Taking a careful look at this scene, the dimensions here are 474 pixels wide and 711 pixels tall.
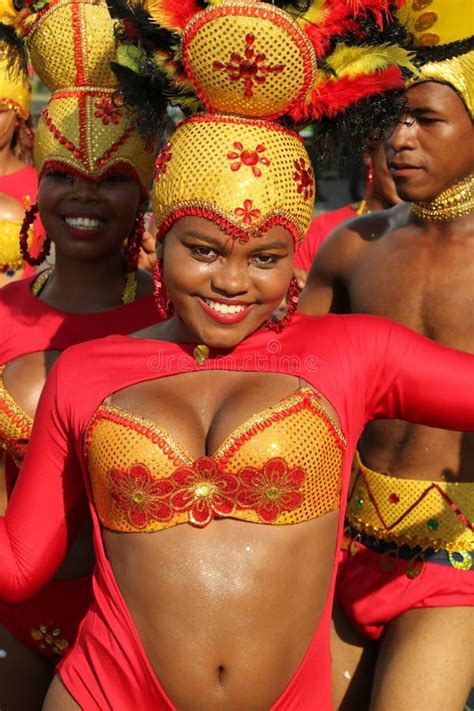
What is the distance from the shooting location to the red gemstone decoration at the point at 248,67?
2.82 metres

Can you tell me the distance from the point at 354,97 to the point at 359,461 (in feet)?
4.48

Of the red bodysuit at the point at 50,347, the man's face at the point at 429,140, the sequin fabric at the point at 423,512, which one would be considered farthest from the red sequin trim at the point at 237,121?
the sequin fabric at the point at 423,512

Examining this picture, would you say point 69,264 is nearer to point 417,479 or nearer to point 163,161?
point 163,161

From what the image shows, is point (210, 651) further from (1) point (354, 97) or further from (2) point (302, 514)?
(1) point (354, 97)

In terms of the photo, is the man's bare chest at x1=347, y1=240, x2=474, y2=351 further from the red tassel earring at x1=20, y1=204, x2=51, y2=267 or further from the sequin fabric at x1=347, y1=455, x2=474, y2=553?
the red tassel earring at x1=20, y1=204, x2=51, y2=267

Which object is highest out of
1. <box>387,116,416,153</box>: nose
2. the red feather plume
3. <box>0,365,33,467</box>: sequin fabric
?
the red feather plume

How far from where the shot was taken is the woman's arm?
297 cm

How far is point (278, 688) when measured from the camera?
2.81 metres

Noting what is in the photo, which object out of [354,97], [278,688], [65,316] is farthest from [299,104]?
[278,688]

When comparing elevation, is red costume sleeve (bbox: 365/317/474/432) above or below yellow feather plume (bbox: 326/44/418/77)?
below

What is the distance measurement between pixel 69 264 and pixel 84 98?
529 millimetres

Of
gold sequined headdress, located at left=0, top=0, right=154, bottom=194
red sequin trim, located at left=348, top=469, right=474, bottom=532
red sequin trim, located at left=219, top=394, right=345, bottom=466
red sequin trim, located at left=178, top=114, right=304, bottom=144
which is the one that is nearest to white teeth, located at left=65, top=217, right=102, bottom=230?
gold sequined headdress, located at left=0, top=0, right=154, bottom=194

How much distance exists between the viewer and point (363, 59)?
9.61 feet

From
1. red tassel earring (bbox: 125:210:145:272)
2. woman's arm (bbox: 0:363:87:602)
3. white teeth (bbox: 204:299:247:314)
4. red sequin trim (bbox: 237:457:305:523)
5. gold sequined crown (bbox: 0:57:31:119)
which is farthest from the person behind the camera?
gold sequined crown (bbox: 0:57:31:119)
